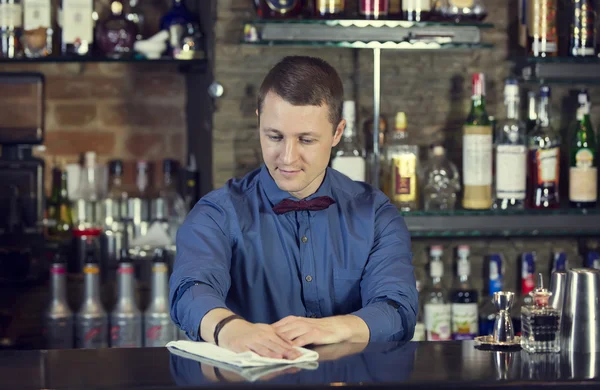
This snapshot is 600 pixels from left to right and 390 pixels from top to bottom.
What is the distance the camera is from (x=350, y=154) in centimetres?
293

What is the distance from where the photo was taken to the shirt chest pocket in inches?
79.8

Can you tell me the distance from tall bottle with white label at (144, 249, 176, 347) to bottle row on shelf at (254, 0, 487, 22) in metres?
0.83

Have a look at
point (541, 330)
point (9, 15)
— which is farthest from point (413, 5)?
point (541, 330)

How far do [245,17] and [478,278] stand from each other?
1.12 meters

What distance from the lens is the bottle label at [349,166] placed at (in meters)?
2.88

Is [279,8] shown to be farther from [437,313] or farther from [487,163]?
[437,313]

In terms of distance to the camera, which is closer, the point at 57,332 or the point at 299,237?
the point at 299,237

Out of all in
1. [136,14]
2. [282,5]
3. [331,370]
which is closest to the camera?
[331,370]

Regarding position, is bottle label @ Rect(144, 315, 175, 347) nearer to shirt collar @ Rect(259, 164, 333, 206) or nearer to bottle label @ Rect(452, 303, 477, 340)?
bottle label @ Rect(452, 303, 477, 340)

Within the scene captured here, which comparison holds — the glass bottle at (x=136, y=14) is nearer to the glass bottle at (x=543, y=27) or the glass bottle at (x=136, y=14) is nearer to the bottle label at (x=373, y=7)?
the bottle label at (x=373, y=7)

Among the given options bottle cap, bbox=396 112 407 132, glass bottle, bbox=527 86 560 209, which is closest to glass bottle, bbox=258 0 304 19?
bottle cap, bbox=396 112 407 132

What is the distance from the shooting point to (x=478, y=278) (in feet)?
10.4

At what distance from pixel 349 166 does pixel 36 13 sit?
1.07m

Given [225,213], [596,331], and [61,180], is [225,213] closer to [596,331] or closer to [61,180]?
[596,331]
